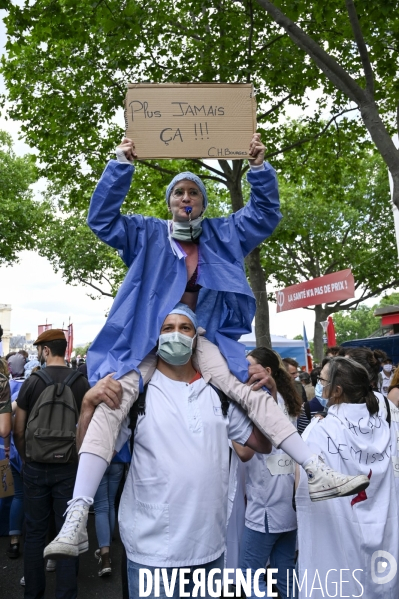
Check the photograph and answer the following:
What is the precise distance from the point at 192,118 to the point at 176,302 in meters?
1.17

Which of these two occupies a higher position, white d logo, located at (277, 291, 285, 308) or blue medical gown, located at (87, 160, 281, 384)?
white d logo, located at (277, 291, 285, 308)

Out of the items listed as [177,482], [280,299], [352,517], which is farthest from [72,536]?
[280,299]

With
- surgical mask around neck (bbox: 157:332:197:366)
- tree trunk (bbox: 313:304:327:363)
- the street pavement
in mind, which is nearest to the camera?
Answer: surgical mask around neck (bbox: 157:332:197:366)

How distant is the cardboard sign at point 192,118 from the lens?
3.28 meters

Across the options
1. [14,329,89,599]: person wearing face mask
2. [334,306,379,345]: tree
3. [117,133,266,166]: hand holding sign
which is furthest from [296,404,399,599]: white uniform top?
[334,306,379,345]: tree

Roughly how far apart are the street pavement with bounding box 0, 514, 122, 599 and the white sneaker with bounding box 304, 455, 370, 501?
3.15 metres

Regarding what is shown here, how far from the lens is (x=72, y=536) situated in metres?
2.33

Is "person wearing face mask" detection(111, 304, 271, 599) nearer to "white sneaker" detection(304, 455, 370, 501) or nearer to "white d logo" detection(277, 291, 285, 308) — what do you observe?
"white sneaker" detection(304, 455, 370, 501)

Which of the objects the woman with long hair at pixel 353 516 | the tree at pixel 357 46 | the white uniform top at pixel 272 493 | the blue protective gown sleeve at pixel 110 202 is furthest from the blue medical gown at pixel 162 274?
the tree at pixel 357 46

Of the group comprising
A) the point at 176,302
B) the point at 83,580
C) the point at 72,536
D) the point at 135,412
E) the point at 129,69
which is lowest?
the point at 83,580

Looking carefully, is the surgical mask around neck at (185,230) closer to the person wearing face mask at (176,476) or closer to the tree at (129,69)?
the person wearing face mask at (176,476)

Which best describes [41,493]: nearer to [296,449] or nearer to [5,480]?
[5,480]

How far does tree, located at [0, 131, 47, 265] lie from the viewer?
79.3 feet

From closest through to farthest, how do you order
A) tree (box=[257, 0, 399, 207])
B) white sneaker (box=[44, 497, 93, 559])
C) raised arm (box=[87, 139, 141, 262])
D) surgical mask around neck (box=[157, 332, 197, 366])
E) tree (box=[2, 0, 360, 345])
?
1. white sneaker (box=[44, 497, 93, 559])
2. surgical mask around neck (box=[157, 332, 197, 366])
3. raised arm (box=[87, 139, 141, 262])
4. tree (box=[257, 0, 399, 207])
5. tree (box=[2, 0, 360, 345])
